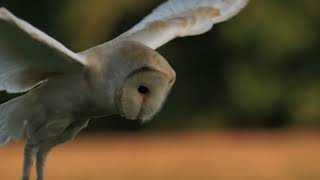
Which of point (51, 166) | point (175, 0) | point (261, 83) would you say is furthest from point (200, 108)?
point (175, 0)

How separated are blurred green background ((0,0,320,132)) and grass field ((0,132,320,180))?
61cm

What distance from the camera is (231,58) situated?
12.9 meters

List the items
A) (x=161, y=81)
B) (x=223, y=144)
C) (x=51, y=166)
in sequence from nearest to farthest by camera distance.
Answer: (x=161, y=81) → (x=51, y=166) → (x=223, y=144)

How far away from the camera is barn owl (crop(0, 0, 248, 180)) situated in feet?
12.4

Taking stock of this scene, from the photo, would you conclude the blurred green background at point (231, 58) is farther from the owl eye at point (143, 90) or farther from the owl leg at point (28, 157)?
the owl eye at point (143, 90)

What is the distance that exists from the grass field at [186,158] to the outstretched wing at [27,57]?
3625 millimetres

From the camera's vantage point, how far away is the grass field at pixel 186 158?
8188 mm

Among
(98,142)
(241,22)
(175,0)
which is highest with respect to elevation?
(175,0)

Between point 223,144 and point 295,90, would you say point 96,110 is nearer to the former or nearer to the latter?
point 223,144

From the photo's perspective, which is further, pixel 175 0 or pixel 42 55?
pixel 175 0

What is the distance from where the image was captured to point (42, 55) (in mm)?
3982

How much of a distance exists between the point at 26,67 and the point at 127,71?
46cm

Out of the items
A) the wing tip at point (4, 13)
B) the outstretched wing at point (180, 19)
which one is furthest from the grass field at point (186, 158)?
the wing tip at point (4, 13)

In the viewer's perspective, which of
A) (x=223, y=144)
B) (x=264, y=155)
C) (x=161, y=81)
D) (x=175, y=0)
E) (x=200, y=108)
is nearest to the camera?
(x=161, y=81)
